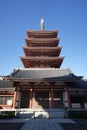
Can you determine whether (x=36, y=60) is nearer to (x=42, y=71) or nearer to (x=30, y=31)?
(x=42, y=71)

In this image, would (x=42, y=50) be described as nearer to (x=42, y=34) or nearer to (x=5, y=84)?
(x=42, y=34)

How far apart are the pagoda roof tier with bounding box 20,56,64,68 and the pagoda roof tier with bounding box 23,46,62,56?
2.24 meters

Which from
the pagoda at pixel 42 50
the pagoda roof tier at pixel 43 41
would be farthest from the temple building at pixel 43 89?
the pagoda roof tier at pixel 43 41

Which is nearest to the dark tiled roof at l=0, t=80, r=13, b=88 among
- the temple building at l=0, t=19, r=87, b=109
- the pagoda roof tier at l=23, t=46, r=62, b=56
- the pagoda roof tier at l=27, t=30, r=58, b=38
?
the temple building at l=0, t=19, r=87, b=109

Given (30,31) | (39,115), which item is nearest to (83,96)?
(39,115)

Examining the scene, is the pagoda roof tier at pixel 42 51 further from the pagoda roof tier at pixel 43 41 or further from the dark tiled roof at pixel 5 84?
the dark tiled roof at pixel 5 84

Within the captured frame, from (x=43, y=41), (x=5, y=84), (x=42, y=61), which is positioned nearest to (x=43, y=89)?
(x=5, y=84)

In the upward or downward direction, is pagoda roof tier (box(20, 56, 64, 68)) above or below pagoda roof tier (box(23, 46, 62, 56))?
below

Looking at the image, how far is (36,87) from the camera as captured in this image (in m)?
23.6

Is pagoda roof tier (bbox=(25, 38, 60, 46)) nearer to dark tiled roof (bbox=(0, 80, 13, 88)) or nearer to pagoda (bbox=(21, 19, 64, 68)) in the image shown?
pagoda (bbox=(21, 19, 64, 68))

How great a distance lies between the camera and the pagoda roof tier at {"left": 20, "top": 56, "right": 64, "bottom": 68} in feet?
95.8

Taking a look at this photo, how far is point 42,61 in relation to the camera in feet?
97.1

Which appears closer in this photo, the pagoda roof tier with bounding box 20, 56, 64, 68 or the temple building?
the temple building

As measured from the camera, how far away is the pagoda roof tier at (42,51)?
30.9 m
